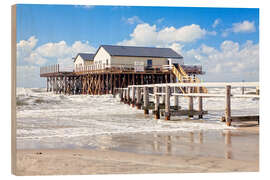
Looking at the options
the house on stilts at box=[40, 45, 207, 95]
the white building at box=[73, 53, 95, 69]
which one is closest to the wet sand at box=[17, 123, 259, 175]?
the house on stilts at box=[40, 45, 207, 95]

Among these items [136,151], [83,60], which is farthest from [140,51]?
[136,151]

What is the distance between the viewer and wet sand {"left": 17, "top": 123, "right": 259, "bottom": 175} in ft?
15.7

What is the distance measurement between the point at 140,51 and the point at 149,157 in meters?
28.2

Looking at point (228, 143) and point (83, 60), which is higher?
point (83, 60)

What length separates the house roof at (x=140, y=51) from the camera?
31.9 m

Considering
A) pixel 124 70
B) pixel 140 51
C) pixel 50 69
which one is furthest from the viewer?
pixel 50 69

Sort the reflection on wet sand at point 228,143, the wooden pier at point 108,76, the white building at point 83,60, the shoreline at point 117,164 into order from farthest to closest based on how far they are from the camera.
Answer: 1. the white building at point 83,60
2. the wooden pier at point 108,76
3. the reflection on wet sand at point 228,143
4. the shoreline at point 117,164

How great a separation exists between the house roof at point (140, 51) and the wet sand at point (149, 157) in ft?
81.8

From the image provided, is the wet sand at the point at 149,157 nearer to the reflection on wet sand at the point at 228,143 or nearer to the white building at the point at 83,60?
the reflection on wet sand at the point at 228,143

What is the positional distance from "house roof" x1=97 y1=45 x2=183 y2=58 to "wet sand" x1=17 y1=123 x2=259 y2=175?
24.9 m

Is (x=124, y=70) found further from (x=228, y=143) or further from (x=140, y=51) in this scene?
(x=228, y=143)

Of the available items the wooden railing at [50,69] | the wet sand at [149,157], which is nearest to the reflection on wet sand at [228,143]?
the wet sand at [149,157]

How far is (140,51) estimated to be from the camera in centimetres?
3322
